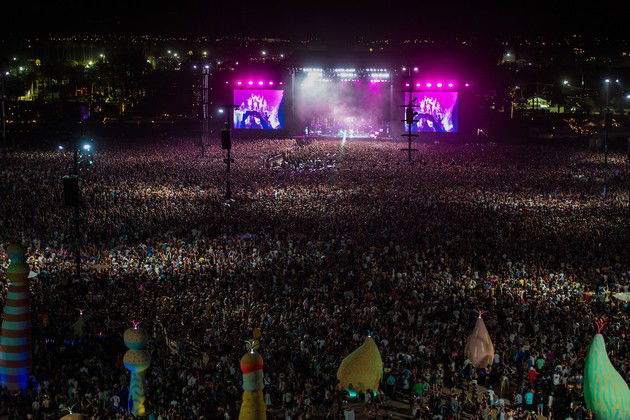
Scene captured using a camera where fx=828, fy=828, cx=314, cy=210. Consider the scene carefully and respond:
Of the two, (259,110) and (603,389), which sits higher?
(259,110)

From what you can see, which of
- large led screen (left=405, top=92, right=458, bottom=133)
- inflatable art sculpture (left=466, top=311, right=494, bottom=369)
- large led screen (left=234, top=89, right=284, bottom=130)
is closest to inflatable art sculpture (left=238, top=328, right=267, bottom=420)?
inflatable art sculpture (left=466, top=311, right=494, bottom=369)

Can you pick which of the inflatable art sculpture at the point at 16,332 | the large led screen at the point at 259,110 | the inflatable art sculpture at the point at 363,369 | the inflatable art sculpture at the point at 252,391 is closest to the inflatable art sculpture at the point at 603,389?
the inflatable art sculpture at the point at 363,369

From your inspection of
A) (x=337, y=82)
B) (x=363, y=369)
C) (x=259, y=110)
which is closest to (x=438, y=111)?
(x=337, y=82)

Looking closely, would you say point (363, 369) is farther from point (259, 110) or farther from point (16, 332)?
point (259, 110)

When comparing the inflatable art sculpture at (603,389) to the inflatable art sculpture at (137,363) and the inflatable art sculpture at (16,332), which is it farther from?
the inflatable art sculpture at (16,332)

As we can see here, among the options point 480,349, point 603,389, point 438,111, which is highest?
point 438,111

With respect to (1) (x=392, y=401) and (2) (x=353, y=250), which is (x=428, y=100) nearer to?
(2) (x=353, y=250)
